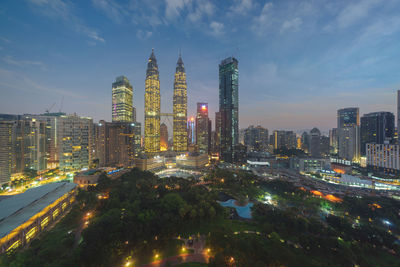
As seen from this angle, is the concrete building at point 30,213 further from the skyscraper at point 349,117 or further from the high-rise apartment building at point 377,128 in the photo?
the skyscraper at point 349,117

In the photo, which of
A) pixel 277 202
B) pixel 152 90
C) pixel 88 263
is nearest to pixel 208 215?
pixel 88 263

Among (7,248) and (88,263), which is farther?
(7,248)

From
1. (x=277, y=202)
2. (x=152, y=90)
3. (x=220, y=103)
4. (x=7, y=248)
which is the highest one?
(x=152, y=90)

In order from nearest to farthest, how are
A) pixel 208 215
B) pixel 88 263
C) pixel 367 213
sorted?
pixel 88 263, pixel 208 215, pixel 367 213

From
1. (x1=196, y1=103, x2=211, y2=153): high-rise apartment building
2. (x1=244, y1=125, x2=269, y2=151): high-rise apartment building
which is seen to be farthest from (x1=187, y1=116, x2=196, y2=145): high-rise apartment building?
(x1=244, y1=125, x2=269, y2=151): high-rise apartment building

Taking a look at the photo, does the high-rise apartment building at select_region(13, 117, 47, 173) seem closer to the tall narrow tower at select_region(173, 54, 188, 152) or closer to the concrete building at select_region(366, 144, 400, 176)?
the tall narrow tower at select_region(173, 54, 188, 152)

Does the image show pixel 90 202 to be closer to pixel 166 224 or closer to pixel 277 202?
pixel 166 224
